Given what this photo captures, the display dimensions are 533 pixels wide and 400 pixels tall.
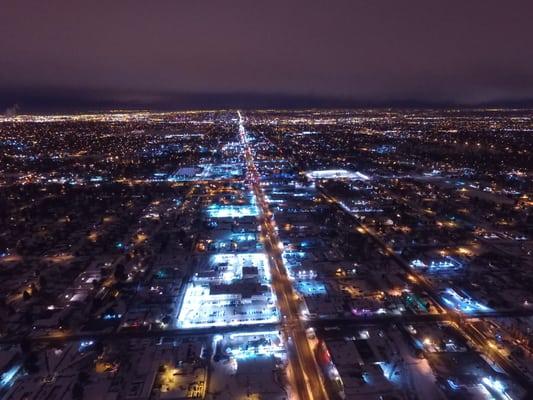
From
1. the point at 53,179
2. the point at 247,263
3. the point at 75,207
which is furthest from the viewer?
the point at 53,179

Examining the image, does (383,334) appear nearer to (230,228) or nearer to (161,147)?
(230,228)

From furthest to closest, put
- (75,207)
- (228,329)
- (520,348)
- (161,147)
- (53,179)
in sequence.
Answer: (161,147)
(53,179)
(75,207)
(228,329)
(520,348)

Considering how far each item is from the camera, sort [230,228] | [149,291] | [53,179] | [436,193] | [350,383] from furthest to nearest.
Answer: [53,179], [436,193], [230,228], [149,291], [350,383]

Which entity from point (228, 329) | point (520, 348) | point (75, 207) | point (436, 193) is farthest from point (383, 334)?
point (75, 207)

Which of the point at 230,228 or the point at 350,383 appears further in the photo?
the point at 230,228

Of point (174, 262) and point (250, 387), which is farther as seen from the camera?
point (174, 262)

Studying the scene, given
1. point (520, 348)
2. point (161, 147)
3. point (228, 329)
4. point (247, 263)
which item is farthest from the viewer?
point (161, 147)

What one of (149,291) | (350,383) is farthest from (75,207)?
(350,383)

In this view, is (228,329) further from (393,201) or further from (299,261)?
(393,201)

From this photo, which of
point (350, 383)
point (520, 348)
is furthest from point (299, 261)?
point (520, 348)
